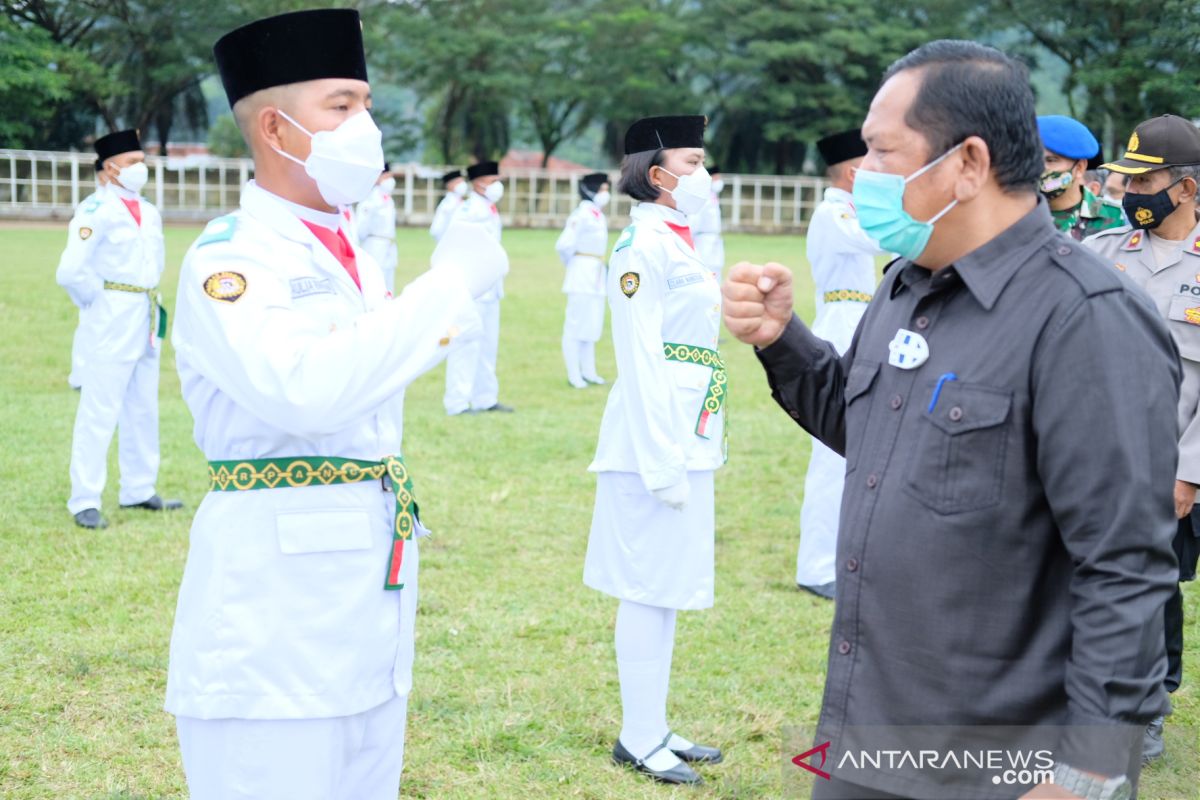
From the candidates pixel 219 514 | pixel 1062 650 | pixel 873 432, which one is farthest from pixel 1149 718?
pixel 219 514

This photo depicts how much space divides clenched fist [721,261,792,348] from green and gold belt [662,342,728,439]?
71.7 inches

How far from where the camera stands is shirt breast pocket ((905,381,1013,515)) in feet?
6.80

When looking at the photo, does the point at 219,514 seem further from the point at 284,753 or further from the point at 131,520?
the point at 131,520

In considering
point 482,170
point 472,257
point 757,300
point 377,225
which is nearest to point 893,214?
point 757,300

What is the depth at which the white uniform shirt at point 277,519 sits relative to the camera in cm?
232

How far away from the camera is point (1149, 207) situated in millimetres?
4555

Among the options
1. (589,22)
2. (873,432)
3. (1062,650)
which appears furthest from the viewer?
(589,22)

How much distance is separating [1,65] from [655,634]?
125ft

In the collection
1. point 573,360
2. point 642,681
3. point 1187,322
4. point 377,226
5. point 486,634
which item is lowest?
point 573,360

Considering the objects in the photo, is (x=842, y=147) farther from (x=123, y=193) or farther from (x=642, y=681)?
(x=123, y=193)

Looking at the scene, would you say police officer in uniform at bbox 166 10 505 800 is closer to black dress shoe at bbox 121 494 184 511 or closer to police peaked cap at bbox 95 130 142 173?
black dress shoe at bbox 121 494 184 511

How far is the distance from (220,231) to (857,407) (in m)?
1.35

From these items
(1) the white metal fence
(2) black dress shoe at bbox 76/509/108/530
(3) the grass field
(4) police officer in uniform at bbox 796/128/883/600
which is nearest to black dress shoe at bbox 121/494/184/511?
(3) the grass field

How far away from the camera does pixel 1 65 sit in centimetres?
3622
